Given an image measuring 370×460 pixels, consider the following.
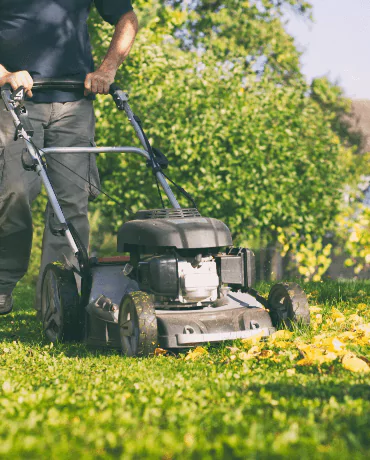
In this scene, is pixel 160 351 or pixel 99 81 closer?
pixel 160 351

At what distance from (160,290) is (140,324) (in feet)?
0.80

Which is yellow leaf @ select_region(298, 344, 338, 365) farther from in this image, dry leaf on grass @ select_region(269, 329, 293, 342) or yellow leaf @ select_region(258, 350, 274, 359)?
dry leaf on grass @ select_region(269, 329, 293, 342)

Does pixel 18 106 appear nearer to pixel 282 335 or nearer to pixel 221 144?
pixel 282 335

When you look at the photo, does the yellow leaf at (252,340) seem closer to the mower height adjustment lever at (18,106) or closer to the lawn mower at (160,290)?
the lawn mower at (160,290)

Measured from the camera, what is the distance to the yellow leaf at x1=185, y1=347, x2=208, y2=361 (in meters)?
3.07

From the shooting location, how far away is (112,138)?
10.7 m

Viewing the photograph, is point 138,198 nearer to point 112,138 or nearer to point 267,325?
point 112,138

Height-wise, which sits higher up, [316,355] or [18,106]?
[18,106]

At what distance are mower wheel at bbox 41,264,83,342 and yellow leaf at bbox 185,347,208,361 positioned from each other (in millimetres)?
678

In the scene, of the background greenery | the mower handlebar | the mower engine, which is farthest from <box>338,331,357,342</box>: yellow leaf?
the background greenery

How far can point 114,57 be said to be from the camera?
424 centimetres

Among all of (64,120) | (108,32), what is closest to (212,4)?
(108,32)

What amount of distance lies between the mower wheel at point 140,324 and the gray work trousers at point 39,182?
1.09 meters

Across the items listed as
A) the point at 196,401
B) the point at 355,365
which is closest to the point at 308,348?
the point at 355,365
